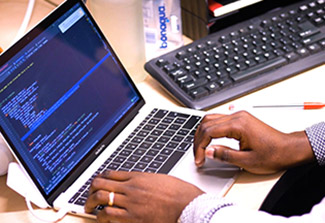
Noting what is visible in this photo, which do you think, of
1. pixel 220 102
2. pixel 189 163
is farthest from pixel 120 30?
pixel 189 163

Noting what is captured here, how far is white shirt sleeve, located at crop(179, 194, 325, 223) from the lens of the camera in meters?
0.82

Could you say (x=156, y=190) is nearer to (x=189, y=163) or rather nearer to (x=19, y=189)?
(x=189, y=163)

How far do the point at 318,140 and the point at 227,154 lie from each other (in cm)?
17

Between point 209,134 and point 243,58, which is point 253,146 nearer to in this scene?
point 209,134

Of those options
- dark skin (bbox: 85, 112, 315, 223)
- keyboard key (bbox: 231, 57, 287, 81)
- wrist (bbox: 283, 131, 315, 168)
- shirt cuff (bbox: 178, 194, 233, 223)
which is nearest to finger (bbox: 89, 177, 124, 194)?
dark skin (bbox: 85, 112, 315, 223)

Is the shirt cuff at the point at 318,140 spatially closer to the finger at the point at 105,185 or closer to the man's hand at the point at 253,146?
the man's hand at the point at 253,146

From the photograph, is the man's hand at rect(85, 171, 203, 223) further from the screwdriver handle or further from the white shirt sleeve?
the screwdriver handle

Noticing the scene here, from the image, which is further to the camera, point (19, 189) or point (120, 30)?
point (120, 30)

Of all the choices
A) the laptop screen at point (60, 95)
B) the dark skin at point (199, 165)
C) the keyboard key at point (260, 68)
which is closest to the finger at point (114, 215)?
the dark skin at point (199, 165)

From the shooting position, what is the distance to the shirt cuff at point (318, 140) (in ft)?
3.16

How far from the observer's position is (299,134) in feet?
3.21

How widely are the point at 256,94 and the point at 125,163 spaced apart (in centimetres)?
32

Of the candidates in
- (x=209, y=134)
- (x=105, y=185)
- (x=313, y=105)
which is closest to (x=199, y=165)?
(x=209, y=134)

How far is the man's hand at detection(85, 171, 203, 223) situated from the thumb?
0.07 metres
